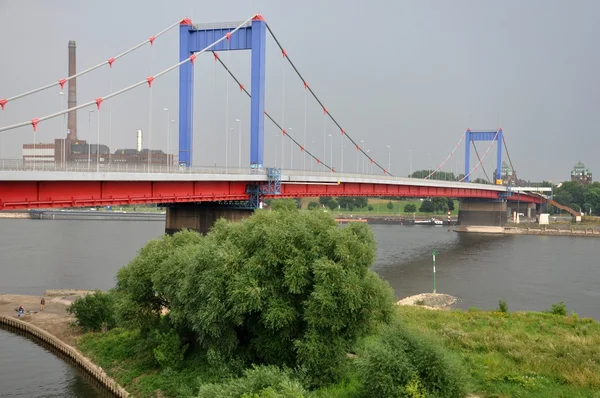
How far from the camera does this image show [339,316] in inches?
657

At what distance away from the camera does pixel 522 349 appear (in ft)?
62.3

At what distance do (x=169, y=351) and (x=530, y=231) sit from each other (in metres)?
75.6

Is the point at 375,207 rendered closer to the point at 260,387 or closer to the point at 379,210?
the point at 379,210

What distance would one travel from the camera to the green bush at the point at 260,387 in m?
13.9

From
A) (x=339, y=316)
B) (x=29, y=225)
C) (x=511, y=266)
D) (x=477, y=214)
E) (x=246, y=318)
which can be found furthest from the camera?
(x=477, y=214)

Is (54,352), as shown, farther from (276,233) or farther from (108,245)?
(108,245)

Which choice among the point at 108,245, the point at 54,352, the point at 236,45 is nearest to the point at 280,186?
the point at 236,45

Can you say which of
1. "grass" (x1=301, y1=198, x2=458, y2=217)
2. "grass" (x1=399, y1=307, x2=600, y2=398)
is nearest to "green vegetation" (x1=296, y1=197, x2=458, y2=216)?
"grass" (x1=301, y1=198, x2=458, y2=217)

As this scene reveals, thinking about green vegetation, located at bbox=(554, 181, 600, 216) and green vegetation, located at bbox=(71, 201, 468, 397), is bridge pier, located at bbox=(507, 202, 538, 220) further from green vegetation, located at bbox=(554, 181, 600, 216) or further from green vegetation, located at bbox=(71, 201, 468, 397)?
green vegetation, located at bbox=(71, 201, 468, 397)

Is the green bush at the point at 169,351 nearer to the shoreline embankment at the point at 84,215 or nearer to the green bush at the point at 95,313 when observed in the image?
the green bush at the point at 95,313

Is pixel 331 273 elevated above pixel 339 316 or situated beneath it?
elevated above

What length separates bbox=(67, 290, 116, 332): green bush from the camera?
2577 centimetres

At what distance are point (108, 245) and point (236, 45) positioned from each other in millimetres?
26612

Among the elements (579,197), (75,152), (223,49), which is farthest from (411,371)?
(579,197)
